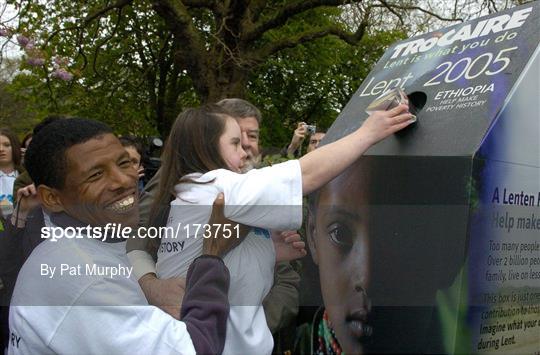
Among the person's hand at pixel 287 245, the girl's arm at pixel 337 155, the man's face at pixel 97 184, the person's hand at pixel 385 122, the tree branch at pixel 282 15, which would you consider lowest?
the person's hand at pixel 287 245

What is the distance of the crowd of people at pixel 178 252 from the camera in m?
1.37

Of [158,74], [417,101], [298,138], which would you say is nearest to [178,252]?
[417,101]

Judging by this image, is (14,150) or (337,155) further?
(14,150)

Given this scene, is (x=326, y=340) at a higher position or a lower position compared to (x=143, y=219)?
lower

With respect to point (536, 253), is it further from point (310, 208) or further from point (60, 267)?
point (60, 267)

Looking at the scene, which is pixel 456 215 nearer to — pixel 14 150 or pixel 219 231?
pixel 219 231

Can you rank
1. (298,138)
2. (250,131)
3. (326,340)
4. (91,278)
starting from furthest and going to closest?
1. (298,138)
2. (250,131)
3. (326,340)
4. (91,278)

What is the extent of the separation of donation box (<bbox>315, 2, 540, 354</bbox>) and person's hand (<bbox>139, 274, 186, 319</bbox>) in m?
0.45

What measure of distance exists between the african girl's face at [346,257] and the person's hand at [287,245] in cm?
13

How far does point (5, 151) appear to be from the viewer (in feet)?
14.1

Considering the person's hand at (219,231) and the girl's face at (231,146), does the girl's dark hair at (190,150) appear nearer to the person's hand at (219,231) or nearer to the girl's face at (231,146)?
the girl's face at (231,146)

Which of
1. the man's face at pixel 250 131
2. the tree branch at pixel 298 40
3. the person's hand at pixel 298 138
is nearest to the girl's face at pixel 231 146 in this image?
the man's face at pixel 250 131

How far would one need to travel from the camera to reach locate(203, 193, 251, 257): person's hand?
1.54m

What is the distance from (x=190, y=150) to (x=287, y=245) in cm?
37
